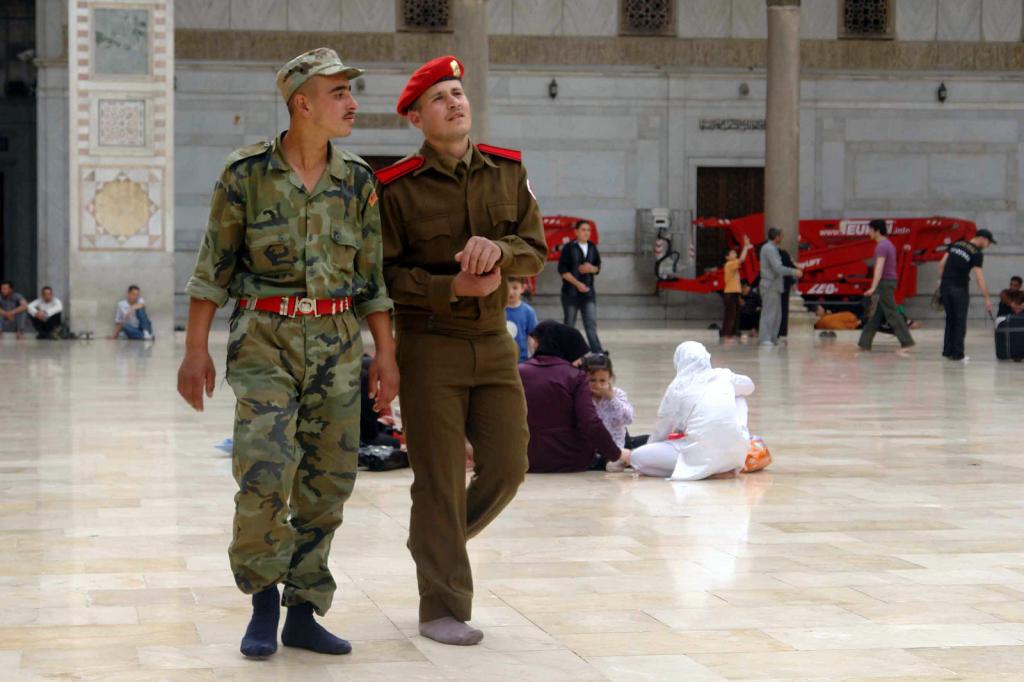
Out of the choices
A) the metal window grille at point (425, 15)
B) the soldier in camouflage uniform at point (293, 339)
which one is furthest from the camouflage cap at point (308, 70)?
the metal window grille at point (425, 15)

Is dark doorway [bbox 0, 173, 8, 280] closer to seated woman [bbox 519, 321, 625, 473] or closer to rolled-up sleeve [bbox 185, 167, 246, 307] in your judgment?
seated woman [bbox 519, 321, 625, 473]

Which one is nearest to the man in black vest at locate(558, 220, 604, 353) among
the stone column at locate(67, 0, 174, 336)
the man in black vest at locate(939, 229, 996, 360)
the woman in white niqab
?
the man in black vest at locate(939, 229, 996, 360)

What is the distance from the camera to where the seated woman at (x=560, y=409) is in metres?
8.76

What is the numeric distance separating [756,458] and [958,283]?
1021 centimetres

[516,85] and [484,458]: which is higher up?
[516,85]

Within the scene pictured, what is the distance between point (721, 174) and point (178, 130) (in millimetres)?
9056

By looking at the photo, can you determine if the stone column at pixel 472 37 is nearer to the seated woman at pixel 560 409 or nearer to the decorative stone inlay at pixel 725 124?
the decorative stone inlay at pixel 725 124

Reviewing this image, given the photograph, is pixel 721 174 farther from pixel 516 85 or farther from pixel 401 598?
pixel 401 598

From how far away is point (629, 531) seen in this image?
23.0ft

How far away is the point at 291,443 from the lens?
4582 millimetres

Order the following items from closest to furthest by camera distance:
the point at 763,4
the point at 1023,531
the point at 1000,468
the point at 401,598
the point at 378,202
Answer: the point at 378,202, the point at 401,598, the point at 1023,531, the point at 1000,468, the point at 763,4

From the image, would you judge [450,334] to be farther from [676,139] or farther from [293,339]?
[676,139]

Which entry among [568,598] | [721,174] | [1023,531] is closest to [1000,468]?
[1023,531]

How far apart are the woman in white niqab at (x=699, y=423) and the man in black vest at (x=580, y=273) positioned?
941 centimetres
